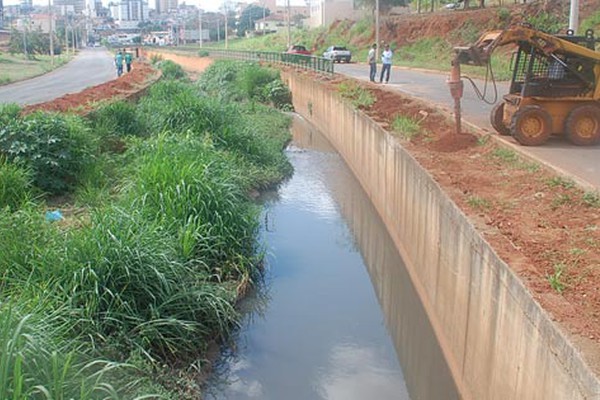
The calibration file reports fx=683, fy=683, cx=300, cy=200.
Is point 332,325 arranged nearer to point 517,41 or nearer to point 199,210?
point 199,210

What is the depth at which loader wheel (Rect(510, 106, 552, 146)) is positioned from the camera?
12992 mm

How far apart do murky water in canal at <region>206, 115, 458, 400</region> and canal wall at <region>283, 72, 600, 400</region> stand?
0.36 meters

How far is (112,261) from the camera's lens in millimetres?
7551

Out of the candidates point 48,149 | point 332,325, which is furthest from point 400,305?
point 48,149

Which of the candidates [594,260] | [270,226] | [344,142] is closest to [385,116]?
[344,142]

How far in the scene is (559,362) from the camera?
4.88m

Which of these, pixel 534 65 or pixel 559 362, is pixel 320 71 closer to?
pixel 534 65

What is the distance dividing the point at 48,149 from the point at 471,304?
873 centimetres

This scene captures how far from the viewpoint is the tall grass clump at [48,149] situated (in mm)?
12422

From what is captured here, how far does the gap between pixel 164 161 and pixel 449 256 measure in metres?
4.97

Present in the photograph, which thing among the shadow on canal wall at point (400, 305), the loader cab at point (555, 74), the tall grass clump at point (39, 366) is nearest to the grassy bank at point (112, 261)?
the tall grass clump at point (39, 366)

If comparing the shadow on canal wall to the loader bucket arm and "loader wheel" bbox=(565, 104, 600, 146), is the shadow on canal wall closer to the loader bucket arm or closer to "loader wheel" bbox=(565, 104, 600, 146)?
the loader bucket arm

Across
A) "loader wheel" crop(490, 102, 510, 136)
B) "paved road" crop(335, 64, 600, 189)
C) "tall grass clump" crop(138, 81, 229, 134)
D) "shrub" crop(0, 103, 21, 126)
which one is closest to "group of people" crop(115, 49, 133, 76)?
"paved road" crop(335, 64, 600, 189)

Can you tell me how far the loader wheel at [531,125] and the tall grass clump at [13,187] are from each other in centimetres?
882
